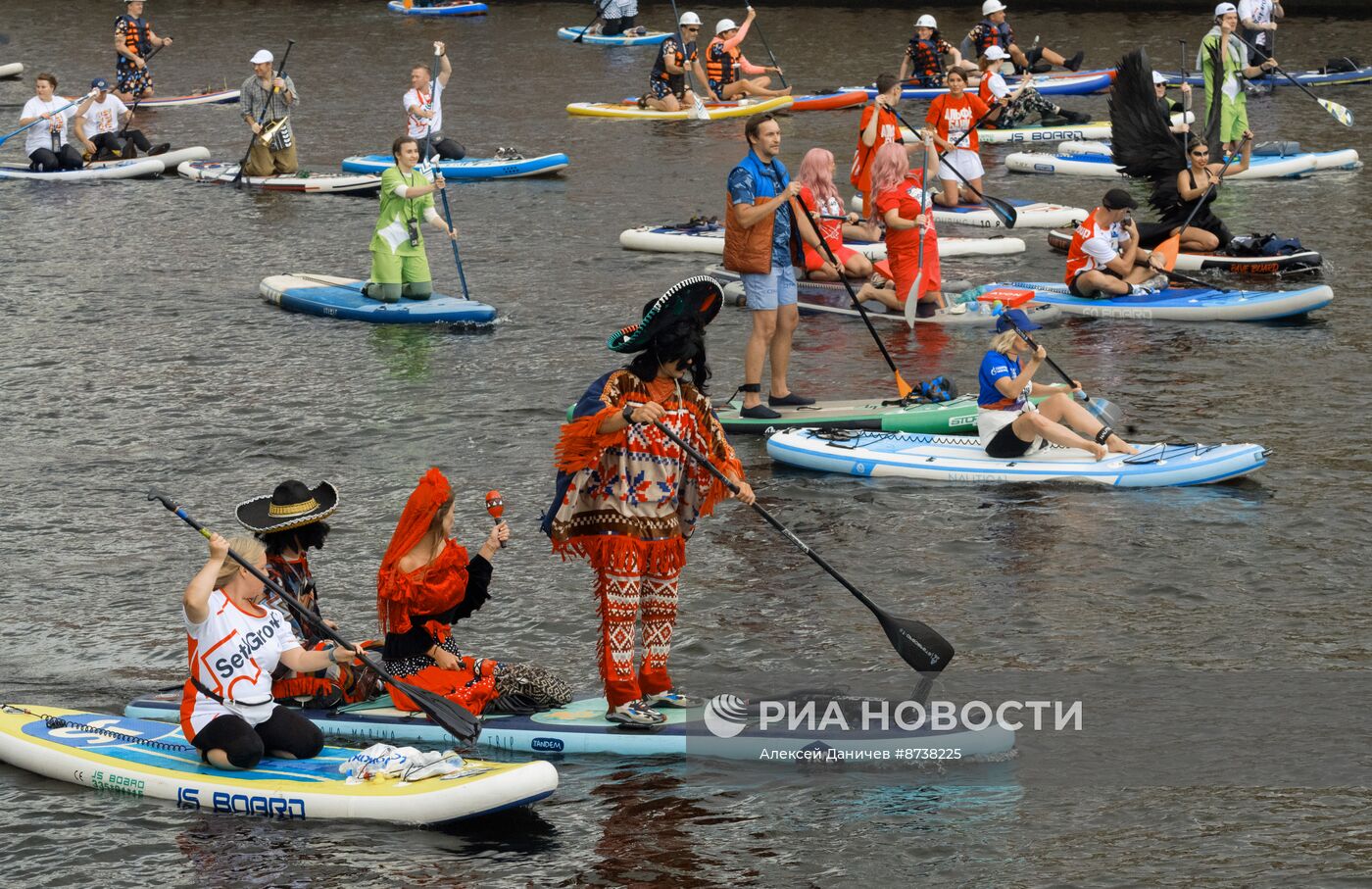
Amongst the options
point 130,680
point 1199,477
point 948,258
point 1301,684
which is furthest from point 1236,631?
point 948,258

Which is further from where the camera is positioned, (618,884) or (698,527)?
(698,527)

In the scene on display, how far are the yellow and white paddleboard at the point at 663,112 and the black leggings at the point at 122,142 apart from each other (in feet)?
22.4

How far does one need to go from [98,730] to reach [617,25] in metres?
29.3

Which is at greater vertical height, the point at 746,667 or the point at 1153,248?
the point at 1153,248

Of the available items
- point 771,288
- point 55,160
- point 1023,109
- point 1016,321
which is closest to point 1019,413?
point 1016,321

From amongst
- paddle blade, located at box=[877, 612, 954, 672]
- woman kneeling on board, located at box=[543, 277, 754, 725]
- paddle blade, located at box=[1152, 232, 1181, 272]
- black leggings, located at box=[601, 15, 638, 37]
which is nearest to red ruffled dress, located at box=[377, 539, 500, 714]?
woman kneeling on board, located at box=[543, 277, 754, 725]

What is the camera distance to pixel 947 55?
29.3 metres

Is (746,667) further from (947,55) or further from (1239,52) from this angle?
(947,55)

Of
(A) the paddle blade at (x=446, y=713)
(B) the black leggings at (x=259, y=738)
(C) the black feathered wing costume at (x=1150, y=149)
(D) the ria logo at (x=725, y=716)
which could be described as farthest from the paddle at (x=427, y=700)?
(C) the black feathered wing costume at (x=1150, y=149)

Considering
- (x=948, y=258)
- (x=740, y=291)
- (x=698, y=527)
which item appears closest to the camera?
(x=698, y=527)

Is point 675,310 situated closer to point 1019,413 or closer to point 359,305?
point 1019,413

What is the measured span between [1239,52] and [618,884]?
17.5m

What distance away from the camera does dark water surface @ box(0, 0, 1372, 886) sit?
7.58 metres

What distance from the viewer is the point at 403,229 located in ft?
53.0
